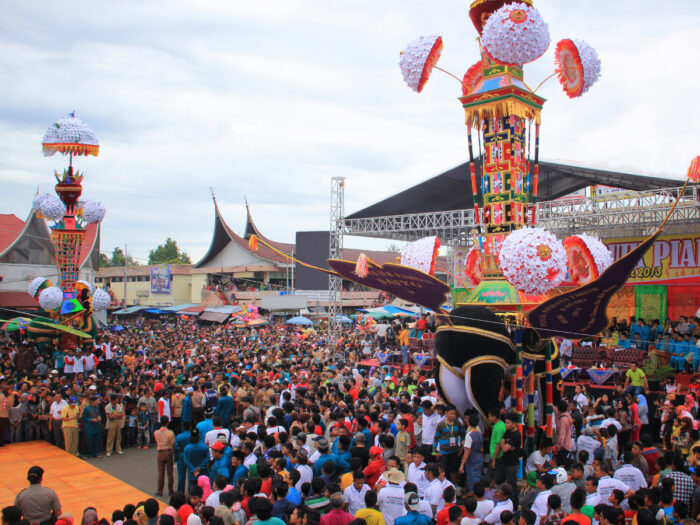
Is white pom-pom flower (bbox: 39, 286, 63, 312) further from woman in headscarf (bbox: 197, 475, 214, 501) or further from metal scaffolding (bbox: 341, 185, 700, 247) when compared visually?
woman in headscarf (bbox: 197, 475, 214, 501)

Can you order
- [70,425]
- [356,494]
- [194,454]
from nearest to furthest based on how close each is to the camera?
1. [356,494]
2. [194,454]
3. [70,425]

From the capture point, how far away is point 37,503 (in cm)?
586

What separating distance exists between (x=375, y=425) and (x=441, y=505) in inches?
81.8

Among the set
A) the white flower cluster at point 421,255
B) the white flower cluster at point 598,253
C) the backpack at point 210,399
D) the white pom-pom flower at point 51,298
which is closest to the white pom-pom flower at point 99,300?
the white pom-pom flower at point 51,298

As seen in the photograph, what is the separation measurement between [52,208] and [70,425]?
10534 mm

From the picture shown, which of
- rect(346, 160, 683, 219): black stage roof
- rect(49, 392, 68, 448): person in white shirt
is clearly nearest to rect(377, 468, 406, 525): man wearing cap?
rect(49, 392, 68, 448): person in white shirt

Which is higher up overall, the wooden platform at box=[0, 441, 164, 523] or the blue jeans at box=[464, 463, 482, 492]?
the blue jeans at box=[464, 463, 482, 492]

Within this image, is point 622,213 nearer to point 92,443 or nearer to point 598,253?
point 598,253

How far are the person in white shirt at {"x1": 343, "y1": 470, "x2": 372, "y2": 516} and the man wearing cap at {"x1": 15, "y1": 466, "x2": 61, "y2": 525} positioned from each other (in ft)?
9.51

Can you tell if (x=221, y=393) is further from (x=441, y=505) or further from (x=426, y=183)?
(x=426, y=183)

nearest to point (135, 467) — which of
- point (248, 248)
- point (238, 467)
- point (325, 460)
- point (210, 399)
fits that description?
point (210, 399)

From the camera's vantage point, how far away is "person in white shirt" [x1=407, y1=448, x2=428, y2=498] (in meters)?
6.25

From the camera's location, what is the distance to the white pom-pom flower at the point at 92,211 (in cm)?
2003

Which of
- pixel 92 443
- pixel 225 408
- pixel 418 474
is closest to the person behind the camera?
pixel 418 474
